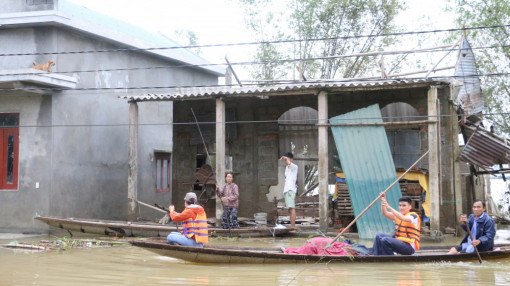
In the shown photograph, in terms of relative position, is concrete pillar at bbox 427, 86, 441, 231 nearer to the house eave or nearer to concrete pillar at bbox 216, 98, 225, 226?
concrete pillar at bbox 216, 98, 225, 226

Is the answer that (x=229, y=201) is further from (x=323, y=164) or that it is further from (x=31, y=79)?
(x=31, y=79)

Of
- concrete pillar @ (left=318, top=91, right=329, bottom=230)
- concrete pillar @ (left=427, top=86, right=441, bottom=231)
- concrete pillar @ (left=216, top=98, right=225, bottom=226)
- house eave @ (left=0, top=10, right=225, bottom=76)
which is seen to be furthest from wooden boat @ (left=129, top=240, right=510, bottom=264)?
house eave @ (left=0, top=10, right=225, bottom=76)

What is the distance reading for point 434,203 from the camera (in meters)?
11.6

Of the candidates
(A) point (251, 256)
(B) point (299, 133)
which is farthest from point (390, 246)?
(B) point (299, 133)

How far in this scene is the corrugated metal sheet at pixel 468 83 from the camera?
13.4 metres

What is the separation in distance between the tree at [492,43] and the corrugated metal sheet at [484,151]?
6290 mm

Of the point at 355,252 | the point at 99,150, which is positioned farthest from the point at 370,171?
the point at 99,150

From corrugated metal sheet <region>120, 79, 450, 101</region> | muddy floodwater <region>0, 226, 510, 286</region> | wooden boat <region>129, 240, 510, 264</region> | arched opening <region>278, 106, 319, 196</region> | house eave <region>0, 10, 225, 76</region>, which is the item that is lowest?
muddy floodwater <region>0, 226, 510, 286</region>

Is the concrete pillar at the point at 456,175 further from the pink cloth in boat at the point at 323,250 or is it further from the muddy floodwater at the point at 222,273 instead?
the pink cloth in boat at the point at 323,250

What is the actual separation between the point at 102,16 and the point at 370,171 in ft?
35.2

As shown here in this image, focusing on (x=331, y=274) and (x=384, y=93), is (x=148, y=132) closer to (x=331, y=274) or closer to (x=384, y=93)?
(x=384, y=93)

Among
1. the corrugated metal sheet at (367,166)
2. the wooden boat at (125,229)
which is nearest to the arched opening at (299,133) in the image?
the corrugated metal sheet at (367,166)

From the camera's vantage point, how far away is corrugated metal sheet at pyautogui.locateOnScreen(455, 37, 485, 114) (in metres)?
13.4

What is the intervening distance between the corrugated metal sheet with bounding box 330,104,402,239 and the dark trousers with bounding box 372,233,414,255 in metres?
3.42
